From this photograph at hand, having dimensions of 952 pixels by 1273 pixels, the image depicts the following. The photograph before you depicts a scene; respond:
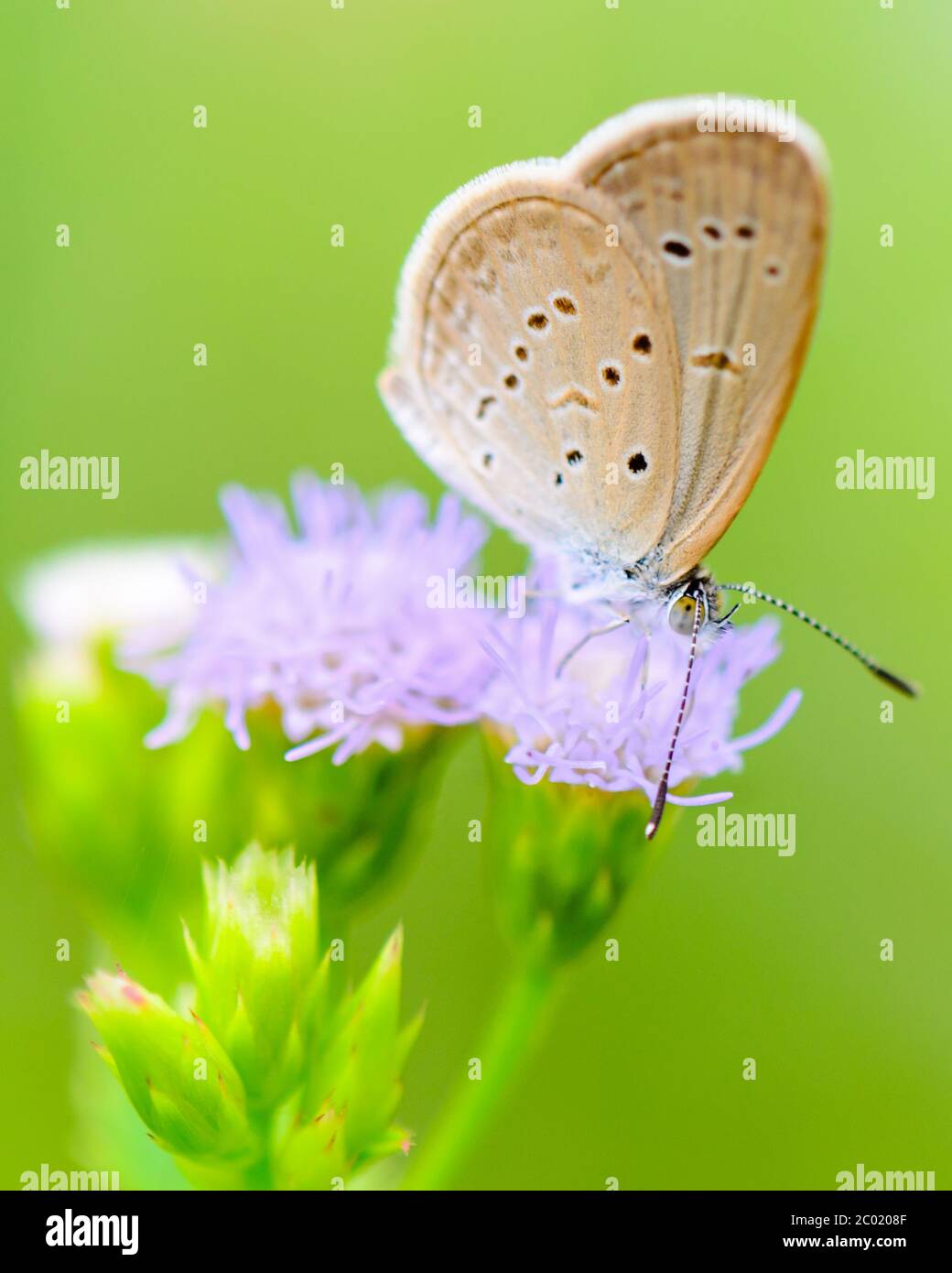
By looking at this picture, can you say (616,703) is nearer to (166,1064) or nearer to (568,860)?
(568,860)

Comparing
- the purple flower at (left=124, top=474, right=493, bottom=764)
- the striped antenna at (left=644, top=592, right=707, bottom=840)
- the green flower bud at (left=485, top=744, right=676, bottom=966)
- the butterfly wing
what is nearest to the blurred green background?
the purple flower at (left=124, top=474, right=493, bottom=764)

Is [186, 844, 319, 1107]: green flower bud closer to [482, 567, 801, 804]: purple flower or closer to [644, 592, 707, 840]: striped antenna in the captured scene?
[482, 567, 801, 804]: purple flower

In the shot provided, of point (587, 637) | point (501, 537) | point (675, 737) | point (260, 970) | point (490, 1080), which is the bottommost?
point (490, 1080)

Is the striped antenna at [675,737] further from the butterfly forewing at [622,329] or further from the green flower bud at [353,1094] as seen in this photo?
the green flower bud at [353,1094]

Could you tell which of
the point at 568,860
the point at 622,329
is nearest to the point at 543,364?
the point at 622,329

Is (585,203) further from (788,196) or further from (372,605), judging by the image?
(372,605)

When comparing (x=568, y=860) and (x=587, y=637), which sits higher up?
(x=587, y=637)
